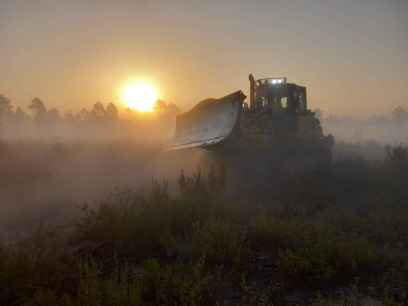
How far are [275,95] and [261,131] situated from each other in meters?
2.21

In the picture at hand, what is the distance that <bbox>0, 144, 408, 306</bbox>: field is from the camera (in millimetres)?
3676

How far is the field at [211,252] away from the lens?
3.68 meters

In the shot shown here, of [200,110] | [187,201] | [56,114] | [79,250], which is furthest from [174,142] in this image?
[56,114]

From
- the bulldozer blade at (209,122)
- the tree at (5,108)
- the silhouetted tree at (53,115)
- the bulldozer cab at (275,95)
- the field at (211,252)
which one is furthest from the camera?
the silhouetted tree at (53,115)

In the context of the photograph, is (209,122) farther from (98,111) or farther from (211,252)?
(98,111)

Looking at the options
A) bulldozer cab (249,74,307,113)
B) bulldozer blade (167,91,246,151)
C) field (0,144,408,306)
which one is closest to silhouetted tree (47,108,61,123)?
bulldozer blade (167,91,246,151)

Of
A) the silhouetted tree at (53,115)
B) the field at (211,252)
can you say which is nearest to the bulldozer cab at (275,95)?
the field at (211,252)

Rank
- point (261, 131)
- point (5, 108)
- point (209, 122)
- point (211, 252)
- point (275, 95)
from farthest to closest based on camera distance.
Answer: point (5, 108) < point (275, 95) < point (209, 122) < point (261, 131) < point (211, 252)

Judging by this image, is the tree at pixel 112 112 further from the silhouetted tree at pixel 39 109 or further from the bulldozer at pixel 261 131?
the bulldozer at pixel 261 131

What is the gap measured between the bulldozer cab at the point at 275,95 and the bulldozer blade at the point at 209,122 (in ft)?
5.14

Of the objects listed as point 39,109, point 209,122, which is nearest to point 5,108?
point 39,109

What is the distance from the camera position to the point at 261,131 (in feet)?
35.8

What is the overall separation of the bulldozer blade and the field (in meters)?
1.91

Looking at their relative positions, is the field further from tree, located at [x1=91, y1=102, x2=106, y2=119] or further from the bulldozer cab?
tree, located at [x1=91, y1=102, x2=106, y2=119]
